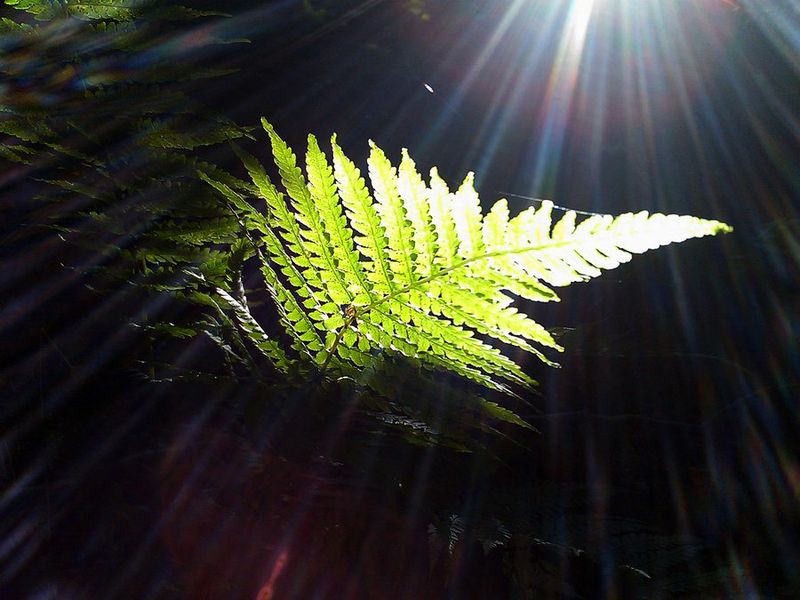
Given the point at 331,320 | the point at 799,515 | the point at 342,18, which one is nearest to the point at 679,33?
the point at 342,18

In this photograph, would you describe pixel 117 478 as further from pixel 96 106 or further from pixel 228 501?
pixel 96 106

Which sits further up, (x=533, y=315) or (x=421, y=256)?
(x=533, y=315)

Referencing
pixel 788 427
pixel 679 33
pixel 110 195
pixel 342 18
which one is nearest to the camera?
pixel 110 195

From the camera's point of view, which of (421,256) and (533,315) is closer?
(421,256)
